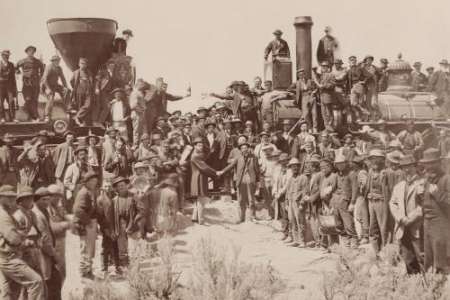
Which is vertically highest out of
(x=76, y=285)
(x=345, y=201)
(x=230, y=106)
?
(x=230, y=106)

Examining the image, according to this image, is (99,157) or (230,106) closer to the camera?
(99,157)

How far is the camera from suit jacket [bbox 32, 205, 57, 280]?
838 cm

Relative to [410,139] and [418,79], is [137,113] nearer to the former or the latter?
[410,139]

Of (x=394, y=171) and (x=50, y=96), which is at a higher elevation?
(x=50, y=96)

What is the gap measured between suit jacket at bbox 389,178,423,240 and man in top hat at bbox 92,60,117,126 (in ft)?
27.6

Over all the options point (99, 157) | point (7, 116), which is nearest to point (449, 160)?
point (99, 157)

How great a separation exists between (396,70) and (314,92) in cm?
371

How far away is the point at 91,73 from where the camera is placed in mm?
16891

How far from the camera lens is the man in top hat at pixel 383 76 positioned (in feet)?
64.8

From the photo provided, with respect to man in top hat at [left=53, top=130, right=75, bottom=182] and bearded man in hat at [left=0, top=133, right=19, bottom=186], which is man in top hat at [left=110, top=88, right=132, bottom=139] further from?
bearded man in hat at [left=0, top=133, right=19, bottom=186]

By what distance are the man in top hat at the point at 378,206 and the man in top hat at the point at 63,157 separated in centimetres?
579

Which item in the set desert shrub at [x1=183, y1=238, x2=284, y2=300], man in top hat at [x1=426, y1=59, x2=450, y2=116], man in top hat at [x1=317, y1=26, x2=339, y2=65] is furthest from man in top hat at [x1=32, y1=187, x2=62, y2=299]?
man in top hat at [x1=426, y1=59, x2=450, y2=116]

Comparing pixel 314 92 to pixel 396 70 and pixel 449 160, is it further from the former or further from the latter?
pixel 449 160

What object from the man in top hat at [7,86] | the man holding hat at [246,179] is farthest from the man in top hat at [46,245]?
the man in top hat at [7,86]
